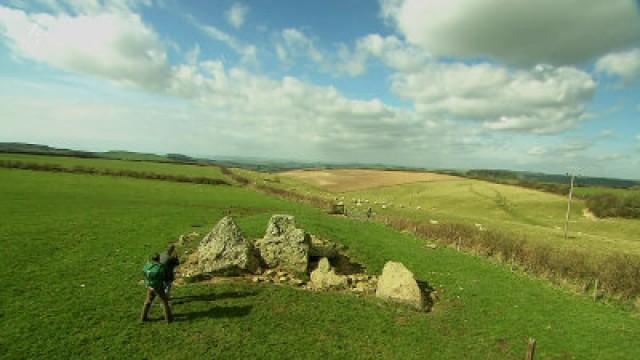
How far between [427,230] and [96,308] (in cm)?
3568

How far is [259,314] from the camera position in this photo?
2128 centimetres

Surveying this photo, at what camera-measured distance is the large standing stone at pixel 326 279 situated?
85.1 ft

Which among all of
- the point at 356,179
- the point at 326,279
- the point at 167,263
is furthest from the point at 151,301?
the point at 356,179

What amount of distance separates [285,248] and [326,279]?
11.4 ft

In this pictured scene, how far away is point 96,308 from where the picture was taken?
19891mm

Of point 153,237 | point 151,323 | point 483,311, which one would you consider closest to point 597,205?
point 483,311

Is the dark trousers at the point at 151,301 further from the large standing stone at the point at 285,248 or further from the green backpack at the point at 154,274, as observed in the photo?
the large standing stone at the point at 285,248

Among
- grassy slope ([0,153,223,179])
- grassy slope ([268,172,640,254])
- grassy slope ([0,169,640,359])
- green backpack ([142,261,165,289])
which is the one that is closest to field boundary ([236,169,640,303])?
grassy slope ([0,169,640,359])

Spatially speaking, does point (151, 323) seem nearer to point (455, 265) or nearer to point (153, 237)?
point (153, 237)

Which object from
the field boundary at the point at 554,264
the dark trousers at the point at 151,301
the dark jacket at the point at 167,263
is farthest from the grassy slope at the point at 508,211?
the dark trousers at the point at 151,301

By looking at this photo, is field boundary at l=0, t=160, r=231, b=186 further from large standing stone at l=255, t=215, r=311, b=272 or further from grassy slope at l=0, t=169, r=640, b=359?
large standing stone at l=255, t=215, r=311, b=272

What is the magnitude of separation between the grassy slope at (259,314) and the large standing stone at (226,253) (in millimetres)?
1657

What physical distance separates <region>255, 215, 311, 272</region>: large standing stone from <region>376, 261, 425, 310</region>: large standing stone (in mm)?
5210

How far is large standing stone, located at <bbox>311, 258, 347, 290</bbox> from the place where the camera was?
2594 centimetres
